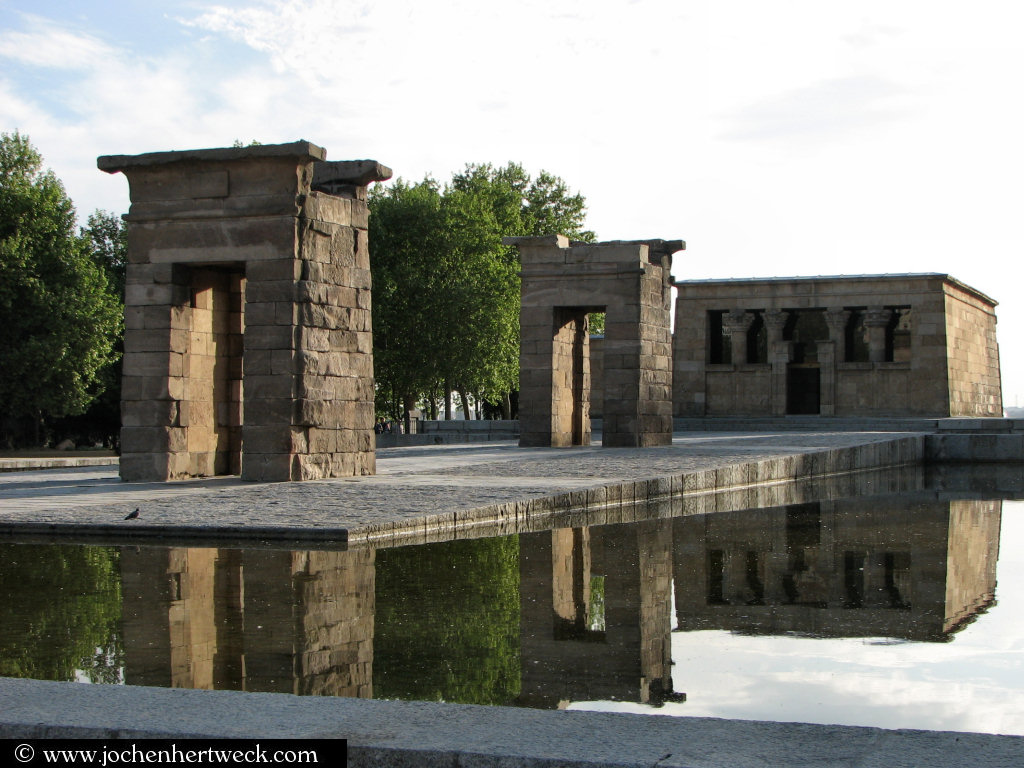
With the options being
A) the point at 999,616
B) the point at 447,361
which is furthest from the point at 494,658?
the point at 447,361

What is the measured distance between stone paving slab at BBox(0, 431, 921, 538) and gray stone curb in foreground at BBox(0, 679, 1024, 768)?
5806mm

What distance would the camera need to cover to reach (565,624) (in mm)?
6852

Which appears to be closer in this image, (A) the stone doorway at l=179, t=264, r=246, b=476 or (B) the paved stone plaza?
(B) the paved stone plaza

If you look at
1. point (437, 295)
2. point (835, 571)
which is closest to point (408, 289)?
point (437, 295)

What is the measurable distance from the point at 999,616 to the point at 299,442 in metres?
10.1

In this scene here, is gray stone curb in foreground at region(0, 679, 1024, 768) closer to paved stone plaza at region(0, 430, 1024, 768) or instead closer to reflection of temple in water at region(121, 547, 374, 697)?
paved stone plaza at region(0, 430, 1024, 768)

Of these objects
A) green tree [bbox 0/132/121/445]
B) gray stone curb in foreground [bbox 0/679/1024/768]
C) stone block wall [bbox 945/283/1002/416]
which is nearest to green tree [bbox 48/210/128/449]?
green tree [bbox 0/132/121/445]

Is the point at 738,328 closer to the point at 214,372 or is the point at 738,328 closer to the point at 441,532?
the point at 214,372

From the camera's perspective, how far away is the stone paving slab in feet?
34.6

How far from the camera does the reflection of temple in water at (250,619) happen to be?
5414mm

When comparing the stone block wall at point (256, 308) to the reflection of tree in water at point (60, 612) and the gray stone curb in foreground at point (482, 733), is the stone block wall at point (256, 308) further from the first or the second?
the gray stone curb in foreground at point (482, 733)

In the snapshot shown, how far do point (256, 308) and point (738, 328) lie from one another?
30.6 metres

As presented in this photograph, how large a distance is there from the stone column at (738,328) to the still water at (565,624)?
33.7 meters

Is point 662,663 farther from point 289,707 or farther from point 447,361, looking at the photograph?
point 447,361
